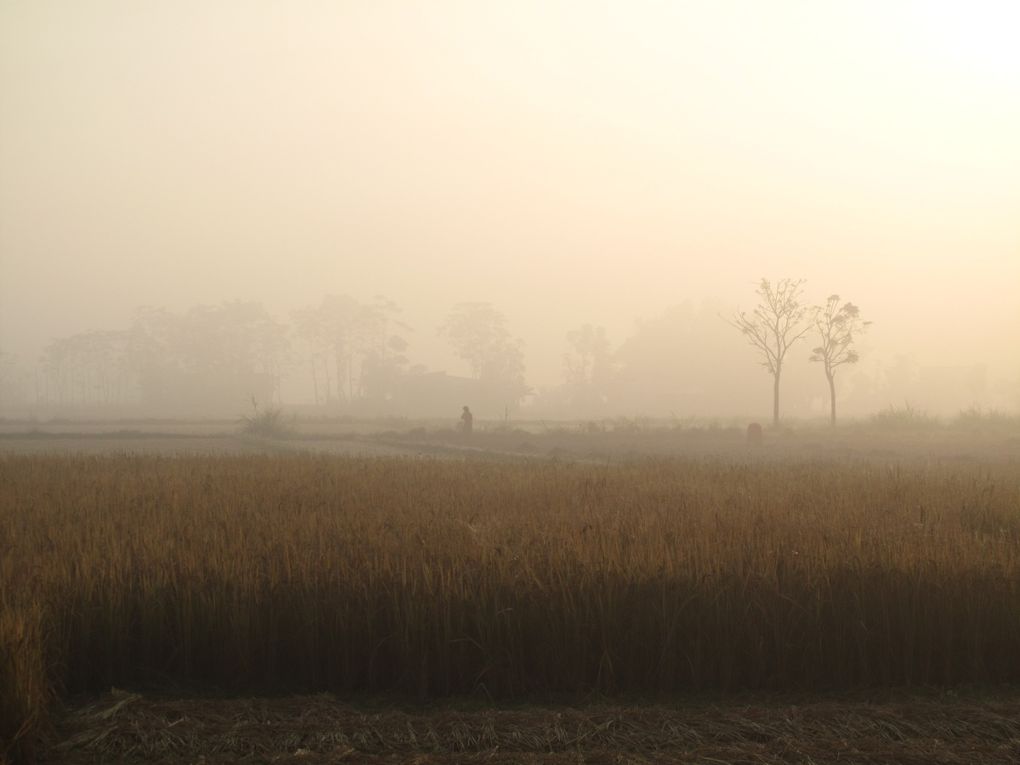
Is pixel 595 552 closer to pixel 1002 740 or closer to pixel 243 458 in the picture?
pixel 1002 740

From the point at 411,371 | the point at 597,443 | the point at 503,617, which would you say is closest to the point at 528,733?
the point at 503,617

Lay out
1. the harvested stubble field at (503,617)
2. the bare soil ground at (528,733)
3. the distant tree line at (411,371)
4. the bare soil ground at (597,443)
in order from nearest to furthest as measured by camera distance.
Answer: the bare soil ground at (528,733)
the harvested stubble field at (503,617)
the bare soil ground at (597,443)
the distant tree line at (411,371)

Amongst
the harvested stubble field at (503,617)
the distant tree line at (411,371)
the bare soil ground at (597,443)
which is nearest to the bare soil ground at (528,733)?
the harvested stubble field at (503,617)

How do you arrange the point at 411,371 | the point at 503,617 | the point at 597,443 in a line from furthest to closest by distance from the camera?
the point at 411,371
the point at 597,443
the point at 503,617

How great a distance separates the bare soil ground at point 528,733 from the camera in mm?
4848

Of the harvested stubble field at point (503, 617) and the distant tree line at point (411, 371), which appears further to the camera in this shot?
the distant tree line at point (411, 371)

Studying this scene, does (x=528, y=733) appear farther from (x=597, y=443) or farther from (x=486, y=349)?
(x=486, y=349)

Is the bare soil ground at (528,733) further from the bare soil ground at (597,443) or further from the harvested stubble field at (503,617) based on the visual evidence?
the bare soil ground at (597,443)

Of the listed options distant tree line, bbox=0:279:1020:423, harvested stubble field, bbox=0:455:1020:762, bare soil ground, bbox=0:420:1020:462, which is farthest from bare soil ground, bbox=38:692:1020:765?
distant tree line, bbox=0:279:1020:423

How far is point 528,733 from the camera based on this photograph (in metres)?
5.13

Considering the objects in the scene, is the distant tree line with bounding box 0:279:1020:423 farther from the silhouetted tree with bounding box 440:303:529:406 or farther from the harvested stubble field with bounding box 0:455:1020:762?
the harvested stubble field with bounding box 0:455:1020:762

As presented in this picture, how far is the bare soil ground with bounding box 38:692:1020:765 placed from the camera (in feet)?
15.9

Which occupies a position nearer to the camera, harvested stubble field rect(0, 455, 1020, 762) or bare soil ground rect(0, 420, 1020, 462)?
harvested stubble field rect(0, 455, 1020, 762)

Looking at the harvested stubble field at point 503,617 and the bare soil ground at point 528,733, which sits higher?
the harvested stubble field at point 503,617
